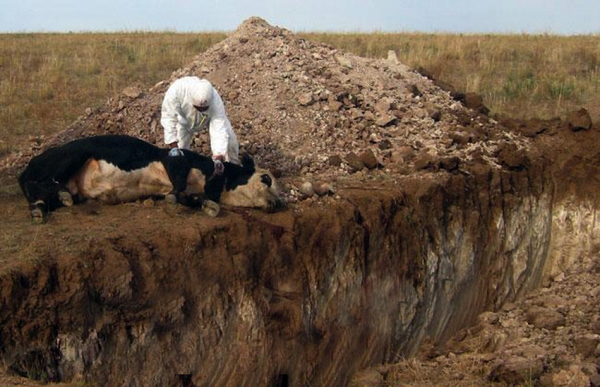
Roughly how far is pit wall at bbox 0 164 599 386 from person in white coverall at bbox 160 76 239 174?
0.94m

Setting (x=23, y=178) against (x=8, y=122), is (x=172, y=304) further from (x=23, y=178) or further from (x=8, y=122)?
(x=8, y=122)

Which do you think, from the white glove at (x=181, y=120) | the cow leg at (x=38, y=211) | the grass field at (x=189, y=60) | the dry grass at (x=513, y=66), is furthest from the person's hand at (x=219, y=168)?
the dry grass at (x=513, y=66)

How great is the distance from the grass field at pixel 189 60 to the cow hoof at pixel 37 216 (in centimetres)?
492

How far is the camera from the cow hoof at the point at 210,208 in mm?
6941

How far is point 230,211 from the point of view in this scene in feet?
23.4

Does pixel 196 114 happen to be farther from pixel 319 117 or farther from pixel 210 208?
pixel 319 117

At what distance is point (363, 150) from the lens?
370 inches

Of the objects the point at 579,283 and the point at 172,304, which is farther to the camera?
the point at 579,283

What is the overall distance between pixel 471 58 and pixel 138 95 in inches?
391

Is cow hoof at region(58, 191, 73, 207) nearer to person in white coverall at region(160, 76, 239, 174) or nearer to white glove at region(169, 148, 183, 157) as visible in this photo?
white glove at region(169, 148, 183, 157)

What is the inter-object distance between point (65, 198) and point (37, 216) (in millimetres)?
396

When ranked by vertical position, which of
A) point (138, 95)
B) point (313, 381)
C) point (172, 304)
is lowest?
point (313, 381)

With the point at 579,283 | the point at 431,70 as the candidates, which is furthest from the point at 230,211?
the point at 431,70

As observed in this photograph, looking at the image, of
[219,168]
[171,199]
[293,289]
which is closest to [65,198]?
[171,199]
